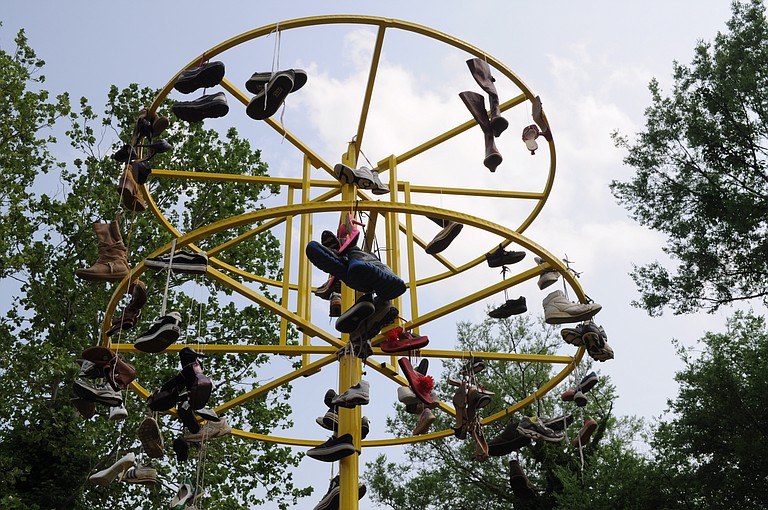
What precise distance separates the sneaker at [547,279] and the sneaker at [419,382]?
1.33m

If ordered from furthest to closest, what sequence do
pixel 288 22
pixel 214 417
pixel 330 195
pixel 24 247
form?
pixel 24 247 → pixel 330 195 → pixel 214 417 → pixel 288 22

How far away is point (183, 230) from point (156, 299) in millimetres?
1424

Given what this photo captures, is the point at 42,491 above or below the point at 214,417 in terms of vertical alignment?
above

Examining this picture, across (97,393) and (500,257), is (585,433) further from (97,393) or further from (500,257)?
(97,393)

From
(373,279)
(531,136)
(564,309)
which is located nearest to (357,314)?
(373,279)

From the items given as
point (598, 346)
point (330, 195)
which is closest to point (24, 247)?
point (330, 195)

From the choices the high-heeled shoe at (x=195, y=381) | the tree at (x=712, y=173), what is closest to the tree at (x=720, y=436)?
the tree at (x=712, y=173)

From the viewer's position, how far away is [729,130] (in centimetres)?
1352

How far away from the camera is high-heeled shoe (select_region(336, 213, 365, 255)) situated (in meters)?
5.59

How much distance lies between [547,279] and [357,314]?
→ 211 centimetres

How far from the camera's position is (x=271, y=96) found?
6.06 meters

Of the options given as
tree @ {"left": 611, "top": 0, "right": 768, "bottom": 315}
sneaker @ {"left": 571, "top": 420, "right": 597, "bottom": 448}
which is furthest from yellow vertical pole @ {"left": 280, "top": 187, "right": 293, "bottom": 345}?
tree @ {"left": 611, "top": 0, "right": 768, "bottom": 315}

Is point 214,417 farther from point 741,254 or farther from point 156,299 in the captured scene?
point 741,254

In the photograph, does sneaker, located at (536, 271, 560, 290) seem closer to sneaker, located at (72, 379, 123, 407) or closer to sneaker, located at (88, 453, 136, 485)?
sneaker, located at (72, 379, 123, 407)
